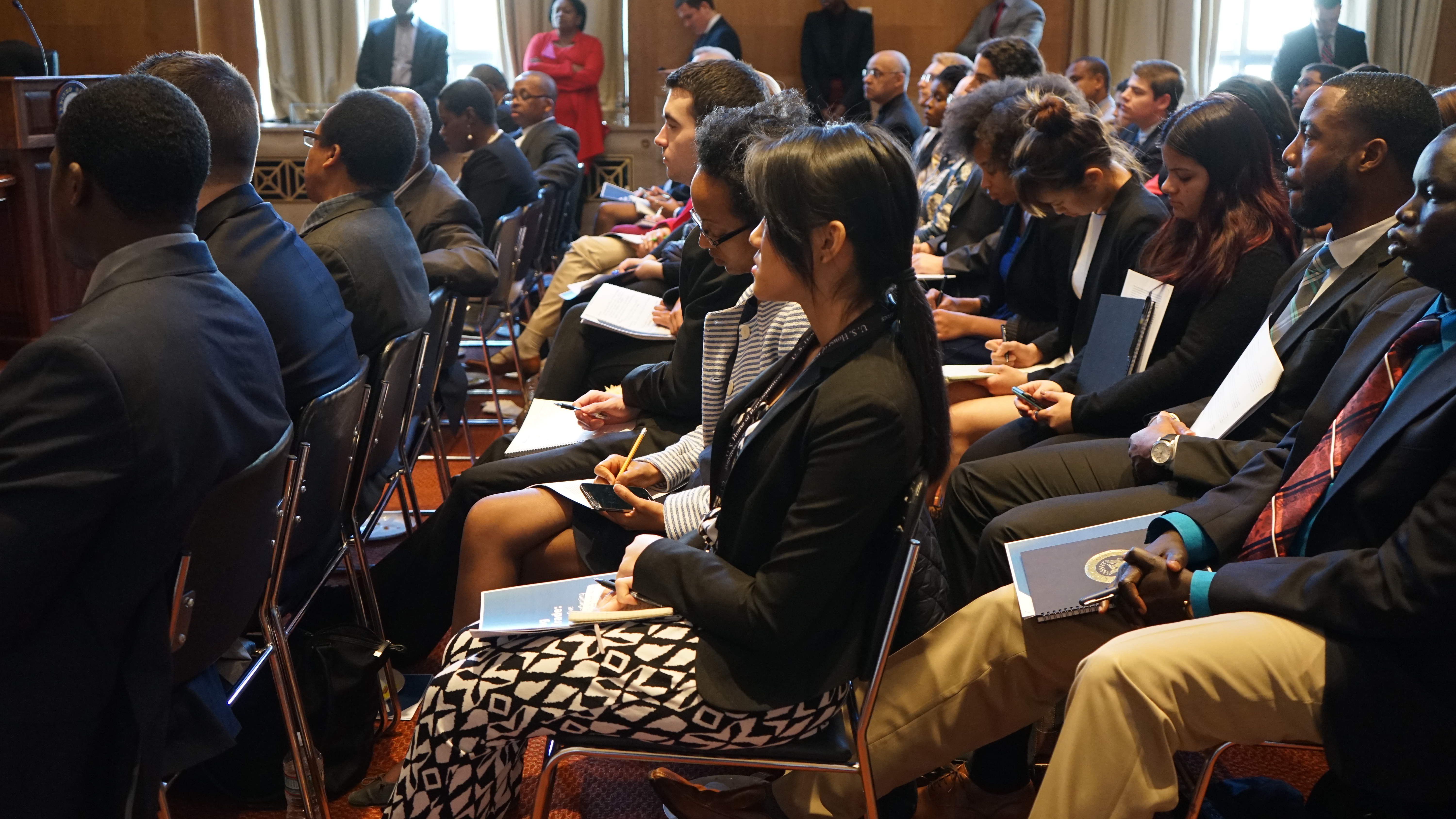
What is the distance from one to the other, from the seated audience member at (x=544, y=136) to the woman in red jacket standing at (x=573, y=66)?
1.54 m

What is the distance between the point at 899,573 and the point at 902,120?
4884 millimetres

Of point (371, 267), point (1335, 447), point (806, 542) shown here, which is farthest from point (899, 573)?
point (371, 267)

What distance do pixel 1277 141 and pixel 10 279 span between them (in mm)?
5731

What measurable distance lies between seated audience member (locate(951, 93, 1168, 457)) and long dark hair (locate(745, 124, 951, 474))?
4.08 ft

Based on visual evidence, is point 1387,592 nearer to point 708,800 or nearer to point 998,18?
point 708,800

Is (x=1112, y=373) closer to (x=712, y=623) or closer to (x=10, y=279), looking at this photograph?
(x=712, y=623)

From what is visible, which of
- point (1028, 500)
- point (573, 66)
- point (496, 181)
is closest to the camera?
point (1028, 500)

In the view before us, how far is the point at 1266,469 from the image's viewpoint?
192cm

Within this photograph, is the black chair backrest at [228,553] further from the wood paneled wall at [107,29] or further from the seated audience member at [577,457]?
the wood paneled wall at [107,29]

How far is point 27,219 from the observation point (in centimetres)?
567

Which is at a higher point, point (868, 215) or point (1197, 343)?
point (868, 215)

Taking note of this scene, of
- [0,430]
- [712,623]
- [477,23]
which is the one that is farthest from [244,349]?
[477,23]

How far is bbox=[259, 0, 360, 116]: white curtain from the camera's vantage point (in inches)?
360

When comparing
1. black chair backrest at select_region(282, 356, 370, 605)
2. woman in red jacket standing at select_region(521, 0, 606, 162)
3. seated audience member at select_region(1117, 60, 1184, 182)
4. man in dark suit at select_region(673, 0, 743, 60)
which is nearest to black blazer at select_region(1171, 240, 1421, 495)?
black chair backrest at select_region(282, 356, 370, 605)
